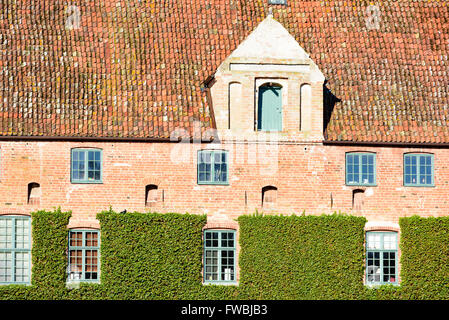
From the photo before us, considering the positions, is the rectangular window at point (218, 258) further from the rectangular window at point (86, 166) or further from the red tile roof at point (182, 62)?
the rectangular window at point (86, 166)

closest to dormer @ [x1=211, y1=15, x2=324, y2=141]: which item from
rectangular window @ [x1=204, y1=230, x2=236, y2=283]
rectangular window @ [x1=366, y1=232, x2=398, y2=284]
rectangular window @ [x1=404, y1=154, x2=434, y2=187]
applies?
rectangular window @ [x1=404, y1=154, x2=434, y2=187]

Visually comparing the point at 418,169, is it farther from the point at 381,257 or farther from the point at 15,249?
the point at 15,249

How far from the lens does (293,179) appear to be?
32.2 metres

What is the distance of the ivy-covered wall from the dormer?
3089mm

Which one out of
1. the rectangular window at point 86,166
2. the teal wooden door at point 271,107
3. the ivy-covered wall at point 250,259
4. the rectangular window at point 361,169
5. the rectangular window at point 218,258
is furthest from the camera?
the rectangular window at point 361,169

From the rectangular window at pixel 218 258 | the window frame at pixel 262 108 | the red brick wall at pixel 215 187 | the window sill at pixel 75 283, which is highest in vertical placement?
the window frame at pixel 262 108

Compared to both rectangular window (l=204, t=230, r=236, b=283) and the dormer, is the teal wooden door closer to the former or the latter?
the dormer

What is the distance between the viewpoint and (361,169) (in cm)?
3253

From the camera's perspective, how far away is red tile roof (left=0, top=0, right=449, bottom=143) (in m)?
31.9

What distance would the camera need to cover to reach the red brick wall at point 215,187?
31328 mm

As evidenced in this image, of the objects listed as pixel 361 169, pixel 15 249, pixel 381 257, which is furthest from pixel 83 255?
pixel 381 257

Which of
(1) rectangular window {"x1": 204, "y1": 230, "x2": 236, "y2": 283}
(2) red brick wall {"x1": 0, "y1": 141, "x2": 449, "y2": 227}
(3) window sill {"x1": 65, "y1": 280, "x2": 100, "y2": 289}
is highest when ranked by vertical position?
(2) red brick wall {"x1": 0, "y1": 141, "x2": 449, "y2": 227}

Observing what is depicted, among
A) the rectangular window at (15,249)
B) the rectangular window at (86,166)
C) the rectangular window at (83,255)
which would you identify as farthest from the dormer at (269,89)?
the rectangular window at (15,249)

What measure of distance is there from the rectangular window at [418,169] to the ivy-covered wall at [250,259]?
4.33 ft
